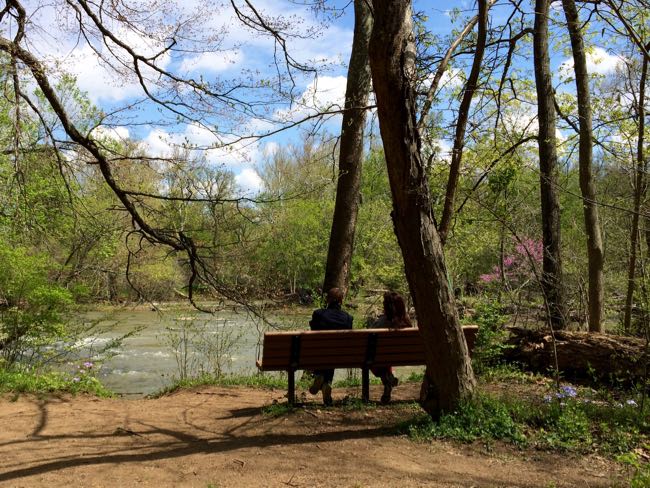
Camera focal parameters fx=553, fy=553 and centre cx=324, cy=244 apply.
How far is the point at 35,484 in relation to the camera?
3502 millimetres

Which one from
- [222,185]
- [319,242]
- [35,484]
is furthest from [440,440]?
[319,242]

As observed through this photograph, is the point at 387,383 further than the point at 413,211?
Yes

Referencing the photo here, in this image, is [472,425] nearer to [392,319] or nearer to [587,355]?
[392,319]

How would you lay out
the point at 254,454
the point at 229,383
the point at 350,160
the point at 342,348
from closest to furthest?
the point at 254,454, the point at 342,348, the point at 229,383, the point at 350,160

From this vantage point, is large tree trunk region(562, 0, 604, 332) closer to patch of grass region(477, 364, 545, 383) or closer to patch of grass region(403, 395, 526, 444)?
patch of grass region(477, 364, 545, 383)

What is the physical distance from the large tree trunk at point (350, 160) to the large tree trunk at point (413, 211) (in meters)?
3.56

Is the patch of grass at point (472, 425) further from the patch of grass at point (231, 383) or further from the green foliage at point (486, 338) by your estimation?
the patch of grass at point (231, 383)

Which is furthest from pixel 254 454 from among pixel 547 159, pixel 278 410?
pixel 547 159

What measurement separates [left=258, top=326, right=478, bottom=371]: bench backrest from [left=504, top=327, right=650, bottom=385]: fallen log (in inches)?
72.5

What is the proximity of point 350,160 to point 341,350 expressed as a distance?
3478 mm

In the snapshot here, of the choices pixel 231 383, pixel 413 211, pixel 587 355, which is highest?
pixel 413 211

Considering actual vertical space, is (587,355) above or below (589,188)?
below

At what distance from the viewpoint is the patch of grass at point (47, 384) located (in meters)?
6.79

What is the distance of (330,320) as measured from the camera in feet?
19.8
